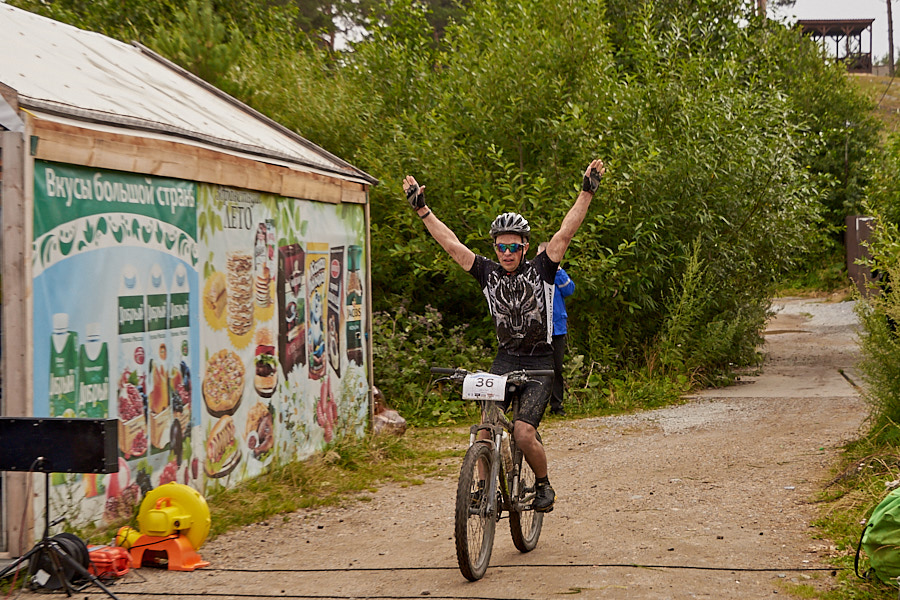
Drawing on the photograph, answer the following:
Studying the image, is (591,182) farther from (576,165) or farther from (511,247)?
(576,165)

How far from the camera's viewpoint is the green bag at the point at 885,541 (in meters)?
4.66

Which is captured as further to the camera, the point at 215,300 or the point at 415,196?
the point at 215,300

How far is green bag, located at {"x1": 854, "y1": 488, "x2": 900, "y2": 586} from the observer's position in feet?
15.3

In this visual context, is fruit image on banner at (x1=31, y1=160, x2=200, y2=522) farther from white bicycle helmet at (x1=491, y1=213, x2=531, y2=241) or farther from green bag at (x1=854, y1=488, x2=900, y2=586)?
green bag at (x1=854, y1=488, x2=900, y2=586)

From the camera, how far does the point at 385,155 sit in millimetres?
13414

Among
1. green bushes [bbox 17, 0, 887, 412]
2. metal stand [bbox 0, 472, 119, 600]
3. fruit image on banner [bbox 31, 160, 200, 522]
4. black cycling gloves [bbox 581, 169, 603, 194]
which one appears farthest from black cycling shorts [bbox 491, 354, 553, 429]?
green bushes [bbox 17, 0, 887, 412]

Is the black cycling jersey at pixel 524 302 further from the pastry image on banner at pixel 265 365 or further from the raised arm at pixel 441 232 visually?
the pastry image on banner at pixel 265 365

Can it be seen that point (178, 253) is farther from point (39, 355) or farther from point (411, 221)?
point (411, 221)

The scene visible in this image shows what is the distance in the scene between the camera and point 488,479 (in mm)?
5332

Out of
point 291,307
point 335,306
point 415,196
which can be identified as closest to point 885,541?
point 415,196

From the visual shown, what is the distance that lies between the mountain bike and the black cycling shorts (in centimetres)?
6

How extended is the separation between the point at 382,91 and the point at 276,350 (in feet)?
25.7

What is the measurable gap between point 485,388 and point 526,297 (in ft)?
2.15

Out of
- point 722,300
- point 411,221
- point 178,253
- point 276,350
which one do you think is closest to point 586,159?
point 411,221
